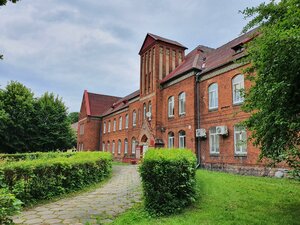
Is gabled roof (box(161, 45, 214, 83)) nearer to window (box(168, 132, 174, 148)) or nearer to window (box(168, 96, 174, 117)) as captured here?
window (box(168, 96, 174, 117))

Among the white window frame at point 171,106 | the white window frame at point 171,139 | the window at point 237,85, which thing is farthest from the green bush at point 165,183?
the white window frame at point 171,106

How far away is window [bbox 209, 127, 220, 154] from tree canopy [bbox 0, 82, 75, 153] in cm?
2415

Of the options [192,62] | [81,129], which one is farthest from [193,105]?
[81,129]

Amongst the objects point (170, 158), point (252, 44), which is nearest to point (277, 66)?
point (252, 44)

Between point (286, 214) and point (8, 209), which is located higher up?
point (8, 209)

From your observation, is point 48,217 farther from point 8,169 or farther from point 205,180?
point 205,180

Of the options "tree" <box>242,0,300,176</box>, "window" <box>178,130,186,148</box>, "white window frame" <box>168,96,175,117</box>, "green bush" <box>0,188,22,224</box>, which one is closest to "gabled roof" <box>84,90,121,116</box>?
"white window frame" <box>168,96,175,117</box>

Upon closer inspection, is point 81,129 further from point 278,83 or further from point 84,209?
point 278,83

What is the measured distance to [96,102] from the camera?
146 ft

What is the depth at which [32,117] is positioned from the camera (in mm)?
34750

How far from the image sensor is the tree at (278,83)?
467 centimetres

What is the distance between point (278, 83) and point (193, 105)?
14742mm

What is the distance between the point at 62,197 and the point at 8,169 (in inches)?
86.8

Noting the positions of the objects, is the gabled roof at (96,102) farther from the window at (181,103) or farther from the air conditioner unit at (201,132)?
the air conditioner unit at (201,132)
